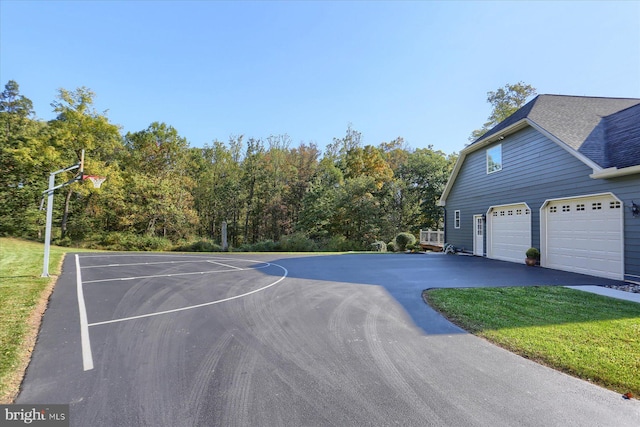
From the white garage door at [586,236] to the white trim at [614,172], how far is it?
1.98 feet

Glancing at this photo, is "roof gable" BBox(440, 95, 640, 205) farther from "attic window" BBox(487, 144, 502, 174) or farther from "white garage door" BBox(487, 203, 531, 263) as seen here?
"white garage door" BBox(487, 203, 531, 263)

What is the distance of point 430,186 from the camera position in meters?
27.4

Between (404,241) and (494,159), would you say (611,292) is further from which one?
(404,241)

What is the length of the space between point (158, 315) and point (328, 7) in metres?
11.2

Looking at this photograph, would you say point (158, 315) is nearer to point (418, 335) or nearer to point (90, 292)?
point (90, 292)

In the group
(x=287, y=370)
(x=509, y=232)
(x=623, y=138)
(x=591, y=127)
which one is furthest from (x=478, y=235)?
(x=287, y=370)

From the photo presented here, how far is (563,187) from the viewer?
31.4ft

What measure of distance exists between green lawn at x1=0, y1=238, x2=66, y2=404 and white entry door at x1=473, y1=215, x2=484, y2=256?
50.4ft

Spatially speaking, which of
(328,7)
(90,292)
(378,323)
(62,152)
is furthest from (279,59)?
→ (62,152)

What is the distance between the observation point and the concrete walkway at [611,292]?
5.80 m

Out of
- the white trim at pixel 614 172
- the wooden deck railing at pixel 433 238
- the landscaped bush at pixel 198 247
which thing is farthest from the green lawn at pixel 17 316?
the wooden deck railing at pixel 433 238

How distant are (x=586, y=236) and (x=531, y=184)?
2.81 meters
